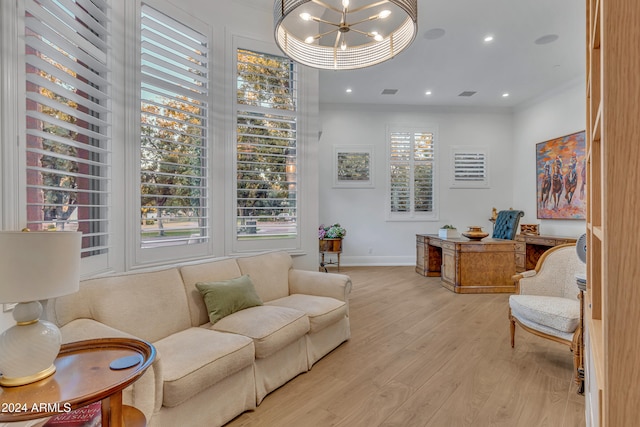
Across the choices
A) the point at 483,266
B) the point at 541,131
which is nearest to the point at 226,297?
the point at 483,266

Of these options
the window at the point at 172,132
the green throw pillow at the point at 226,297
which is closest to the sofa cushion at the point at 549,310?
the green throw pillow at the point at 226,297

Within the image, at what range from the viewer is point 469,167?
7711 mm

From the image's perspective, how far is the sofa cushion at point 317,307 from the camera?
2.67m

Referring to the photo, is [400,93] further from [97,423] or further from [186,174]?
[97,423]

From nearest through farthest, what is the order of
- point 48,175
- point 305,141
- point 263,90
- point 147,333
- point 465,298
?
point 48,175, point 147,333, point 263,90, point 305,141, point 465,298

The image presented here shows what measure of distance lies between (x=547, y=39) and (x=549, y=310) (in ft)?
13.1

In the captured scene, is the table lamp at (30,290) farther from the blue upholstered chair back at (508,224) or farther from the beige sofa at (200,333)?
the blue upholstered chair back at (508,224)

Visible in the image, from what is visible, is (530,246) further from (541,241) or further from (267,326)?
(267,326)

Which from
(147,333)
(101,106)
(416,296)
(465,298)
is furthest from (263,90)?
(465,298)

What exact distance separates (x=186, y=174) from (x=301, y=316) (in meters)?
1.61

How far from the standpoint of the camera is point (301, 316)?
254 centimetres

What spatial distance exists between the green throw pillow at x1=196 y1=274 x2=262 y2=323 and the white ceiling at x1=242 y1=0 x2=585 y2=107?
11.9 ft

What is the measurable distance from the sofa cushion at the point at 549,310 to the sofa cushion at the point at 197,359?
2.25 meters

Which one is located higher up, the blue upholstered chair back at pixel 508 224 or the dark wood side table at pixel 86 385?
the blue upholstered chair back at pixel 508 224
